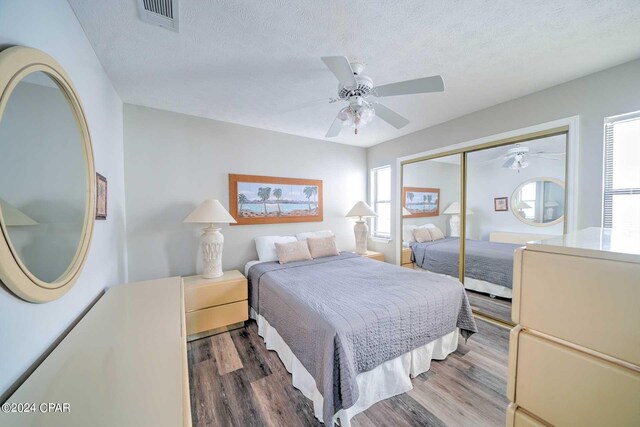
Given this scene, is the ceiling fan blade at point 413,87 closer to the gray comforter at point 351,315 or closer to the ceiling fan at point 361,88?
the ceiling fan at point 361,88

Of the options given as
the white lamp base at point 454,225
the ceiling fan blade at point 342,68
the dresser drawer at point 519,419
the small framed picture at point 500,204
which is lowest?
the dresser drawer at point 519,419

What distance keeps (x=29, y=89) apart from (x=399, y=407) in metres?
2.58

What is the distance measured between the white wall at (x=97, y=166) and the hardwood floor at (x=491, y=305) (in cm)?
371

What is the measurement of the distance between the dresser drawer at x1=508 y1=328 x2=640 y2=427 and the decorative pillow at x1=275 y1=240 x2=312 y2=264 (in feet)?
8.13

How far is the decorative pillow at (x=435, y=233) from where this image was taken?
3223 millimetres

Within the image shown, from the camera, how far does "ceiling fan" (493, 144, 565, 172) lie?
2.31m

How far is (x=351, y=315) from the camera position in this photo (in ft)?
5.04

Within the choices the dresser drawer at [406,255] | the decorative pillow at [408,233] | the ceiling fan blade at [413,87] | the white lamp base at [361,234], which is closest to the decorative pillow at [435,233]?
the decorative pillow at [408,233]

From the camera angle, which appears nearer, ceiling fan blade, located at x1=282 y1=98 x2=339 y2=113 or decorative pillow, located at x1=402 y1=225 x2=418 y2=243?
ceiling fan blade, located at x1=282 y1=98 x2=339 y2=113

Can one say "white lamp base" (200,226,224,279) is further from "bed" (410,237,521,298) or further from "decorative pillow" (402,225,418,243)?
"bed" (410,237,521,298)

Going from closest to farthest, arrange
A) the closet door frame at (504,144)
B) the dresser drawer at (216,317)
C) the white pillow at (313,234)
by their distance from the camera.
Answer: the closet door frame at (504,144) < the dresser drawer at (216,317) < the white pillow at (313,234)

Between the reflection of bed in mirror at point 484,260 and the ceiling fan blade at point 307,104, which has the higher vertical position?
the ceiling fan blade at point 307,104

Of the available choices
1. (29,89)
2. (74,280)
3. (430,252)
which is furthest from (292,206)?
(29,89)

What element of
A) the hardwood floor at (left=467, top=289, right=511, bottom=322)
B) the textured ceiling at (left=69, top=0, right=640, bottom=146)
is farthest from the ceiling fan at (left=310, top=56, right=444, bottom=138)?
the hardwood floor at (left=467, top=289, right=511, bottom=322)
